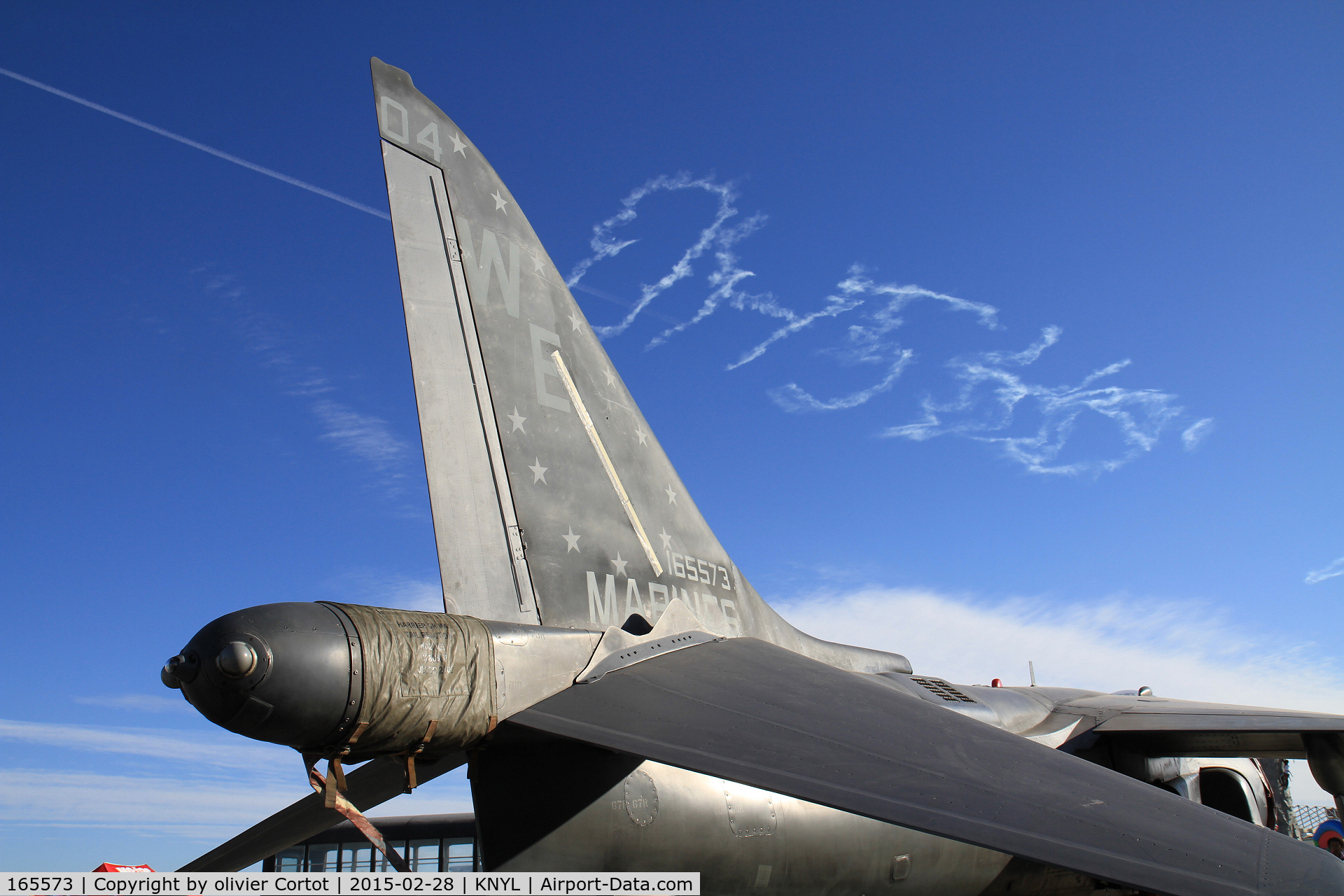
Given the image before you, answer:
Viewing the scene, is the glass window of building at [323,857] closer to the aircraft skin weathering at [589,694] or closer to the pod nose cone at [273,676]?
the aircraft skin weathering at [589,694]

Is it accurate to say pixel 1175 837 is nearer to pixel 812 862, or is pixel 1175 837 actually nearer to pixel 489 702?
pixel 812 862

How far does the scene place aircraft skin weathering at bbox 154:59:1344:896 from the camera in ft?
9.62

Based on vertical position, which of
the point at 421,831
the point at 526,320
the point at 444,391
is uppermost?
the point at 526,320

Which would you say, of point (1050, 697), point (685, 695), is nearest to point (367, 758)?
point (685, 695)

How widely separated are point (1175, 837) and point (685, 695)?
6.27 ft

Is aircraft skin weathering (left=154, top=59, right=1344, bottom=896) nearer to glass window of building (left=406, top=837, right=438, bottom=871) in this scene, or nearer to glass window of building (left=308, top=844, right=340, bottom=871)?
glass window of building (left=406, top=837, right=438, bottom=871)

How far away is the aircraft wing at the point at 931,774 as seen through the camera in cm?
263

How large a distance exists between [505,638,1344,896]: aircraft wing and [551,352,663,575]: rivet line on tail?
1.47m

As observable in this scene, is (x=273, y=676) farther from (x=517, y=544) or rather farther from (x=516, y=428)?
(x=516, y=428)

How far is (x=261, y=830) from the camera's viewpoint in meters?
5.72

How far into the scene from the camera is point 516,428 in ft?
16.3

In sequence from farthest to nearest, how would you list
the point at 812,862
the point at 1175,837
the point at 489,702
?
the point at 812,862 < the point at 489,702 < the point at 1175,837

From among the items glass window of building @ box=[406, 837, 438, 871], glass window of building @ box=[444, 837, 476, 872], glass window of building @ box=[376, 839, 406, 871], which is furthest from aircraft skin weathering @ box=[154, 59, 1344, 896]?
glass window of building @ box=[406, 837, 438, 871]
